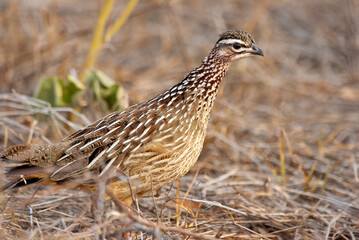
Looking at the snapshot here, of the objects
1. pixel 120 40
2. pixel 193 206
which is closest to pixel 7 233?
pixel 193 206

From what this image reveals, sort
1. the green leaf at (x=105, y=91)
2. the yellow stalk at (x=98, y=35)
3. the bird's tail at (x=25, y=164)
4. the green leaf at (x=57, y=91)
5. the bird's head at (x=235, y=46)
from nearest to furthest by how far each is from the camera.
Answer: the bird's tail at (x=25, y=164)
the bird's head at (x=235, y=46)
the green leaf at (x=105, y=91)
the green leaf at (x=57, y=91)
the yellow stalk at (x=98, y=35)

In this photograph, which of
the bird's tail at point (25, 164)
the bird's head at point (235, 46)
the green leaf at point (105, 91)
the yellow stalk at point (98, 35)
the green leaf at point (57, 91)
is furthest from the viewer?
the yellow stalk at point (98, 35)

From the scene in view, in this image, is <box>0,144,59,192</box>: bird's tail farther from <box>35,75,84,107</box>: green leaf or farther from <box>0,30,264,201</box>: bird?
<box>35,75,84,107</box>: green leaf

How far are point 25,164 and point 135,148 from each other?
830 millimetres

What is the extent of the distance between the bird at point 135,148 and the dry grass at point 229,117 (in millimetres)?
244

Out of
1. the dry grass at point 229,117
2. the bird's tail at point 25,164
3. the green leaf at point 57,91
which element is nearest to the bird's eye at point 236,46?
the dry grass at point 229,117

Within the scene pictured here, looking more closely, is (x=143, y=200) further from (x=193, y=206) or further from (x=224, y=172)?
(x=224, y=172)

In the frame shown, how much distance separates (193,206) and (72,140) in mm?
1134

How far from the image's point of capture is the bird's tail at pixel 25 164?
159 inches

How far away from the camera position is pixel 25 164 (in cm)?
411

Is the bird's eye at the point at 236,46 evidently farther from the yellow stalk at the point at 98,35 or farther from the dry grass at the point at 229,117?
the yellow stalk at the point at 98,35

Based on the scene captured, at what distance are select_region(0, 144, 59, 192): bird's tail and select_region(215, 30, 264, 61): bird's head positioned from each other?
1556mm

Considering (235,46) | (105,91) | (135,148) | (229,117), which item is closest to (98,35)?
(105,91)

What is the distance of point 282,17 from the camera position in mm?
9984
